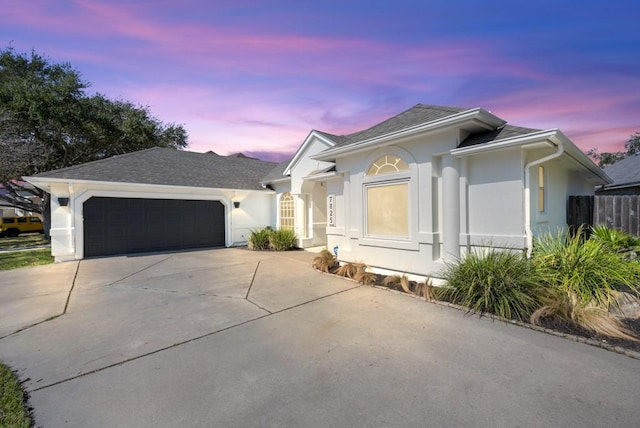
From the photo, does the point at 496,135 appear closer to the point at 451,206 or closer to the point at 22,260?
the point at 451,206

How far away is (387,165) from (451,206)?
1982 mm

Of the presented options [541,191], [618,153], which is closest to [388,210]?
[541,191]

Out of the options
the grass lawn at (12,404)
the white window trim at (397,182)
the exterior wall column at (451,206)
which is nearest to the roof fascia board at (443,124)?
the white window trim at (397,182)

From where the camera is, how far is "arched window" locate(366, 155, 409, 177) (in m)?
7.09

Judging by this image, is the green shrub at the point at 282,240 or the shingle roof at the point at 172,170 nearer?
the shingle roof at the point at 172,170

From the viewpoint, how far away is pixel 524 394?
2.75 metres

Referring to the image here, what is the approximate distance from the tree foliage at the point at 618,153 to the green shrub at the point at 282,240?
41376 millimetres

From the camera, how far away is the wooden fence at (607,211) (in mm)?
A: 8344

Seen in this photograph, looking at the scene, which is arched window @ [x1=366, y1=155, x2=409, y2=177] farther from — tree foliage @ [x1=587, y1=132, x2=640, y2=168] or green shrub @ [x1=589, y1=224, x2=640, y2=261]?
tree foliage @ [x1=587, y1=132, x2=640, y2=168]

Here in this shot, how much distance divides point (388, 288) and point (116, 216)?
11.6 metres

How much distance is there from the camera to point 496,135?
19.1 feet

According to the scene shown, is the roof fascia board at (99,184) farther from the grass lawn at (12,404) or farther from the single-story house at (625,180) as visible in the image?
the single-story house at (625,180)

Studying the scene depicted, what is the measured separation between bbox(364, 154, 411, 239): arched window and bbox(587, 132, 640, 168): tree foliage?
136 feet

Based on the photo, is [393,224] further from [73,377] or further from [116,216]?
[116,216]
